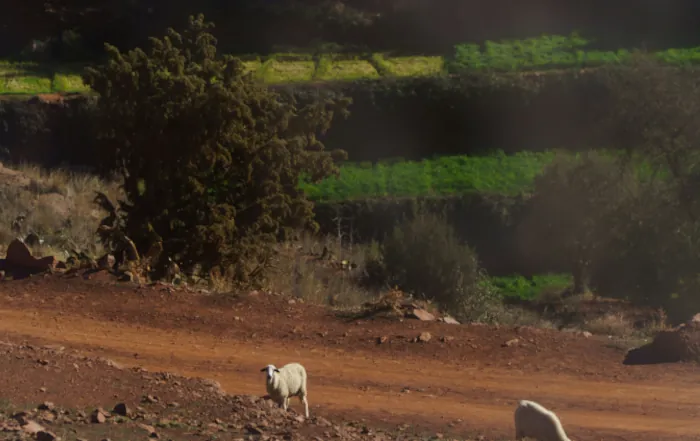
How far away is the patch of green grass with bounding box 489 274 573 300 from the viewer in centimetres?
3062

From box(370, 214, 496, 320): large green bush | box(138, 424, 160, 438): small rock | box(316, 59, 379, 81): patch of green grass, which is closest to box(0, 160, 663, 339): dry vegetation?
box(370, 214, 496, 320): large green bush

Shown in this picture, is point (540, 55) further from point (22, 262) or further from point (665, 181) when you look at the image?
point (22, 262)

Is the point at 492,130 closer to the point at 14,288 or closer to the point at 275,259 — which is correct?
the point at 275,259

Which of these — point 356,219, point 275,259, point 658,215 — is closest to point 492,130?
point 356,219

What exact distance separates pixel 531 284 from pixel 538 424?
24.2 m

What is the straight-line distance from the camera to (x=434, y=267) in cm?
1958

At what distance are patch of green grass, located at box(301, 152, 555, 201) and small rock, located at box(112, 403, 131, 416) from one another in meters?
27.7

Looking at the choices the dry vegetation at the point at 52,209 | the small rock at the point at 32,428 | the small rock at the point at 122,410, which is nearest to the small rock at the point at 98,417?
the small rock at the point at 122,410

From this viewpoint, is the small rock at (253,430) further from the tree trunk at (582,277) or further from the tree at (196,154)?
the tree trunk at (582,277)

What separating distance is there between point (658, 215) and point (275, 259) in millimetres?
11687

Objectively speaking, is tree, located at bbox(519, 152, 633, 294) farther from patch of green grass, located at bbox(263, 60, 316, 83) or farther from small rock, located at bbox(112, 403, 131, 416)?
small rock, located at bbox(112, 403, 131, 416)

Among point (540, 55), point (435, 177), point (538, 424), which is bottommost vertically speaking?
point (435, 177)

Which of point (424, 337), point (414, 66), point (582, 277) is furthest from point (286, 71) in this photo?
point (424, 337)

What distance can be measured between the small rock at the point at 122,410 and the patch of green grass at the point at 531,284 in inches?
904
